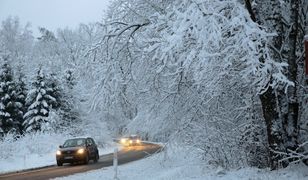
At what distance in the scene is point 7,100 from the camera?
171 feet

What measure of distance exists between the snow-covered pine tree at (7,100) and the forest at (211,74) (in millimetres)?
32769

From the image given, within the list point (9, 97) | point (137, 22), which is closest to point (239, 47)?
point (137, 22)

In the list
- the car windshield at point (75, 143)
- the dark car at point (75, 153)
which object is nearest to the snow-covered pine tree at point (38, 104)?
the car windshield at point (75, 143)

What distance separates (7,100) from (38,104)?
3.32 metres

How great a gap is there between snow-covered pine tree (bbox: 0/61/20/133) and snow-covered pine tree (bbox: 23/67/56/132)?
57.0 inches

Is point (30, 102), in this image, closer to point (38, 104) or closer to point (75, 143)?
point (38, 104)

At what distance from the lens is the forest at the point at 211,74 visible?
33.3ft

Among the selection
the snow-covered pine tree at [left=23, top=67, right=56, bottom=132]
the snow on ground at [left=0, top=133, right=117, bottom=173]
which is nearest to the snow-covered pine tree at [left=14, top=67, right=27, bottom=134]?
the snow-covered pine tree at [left=23, top=67, right=56, bottom=132]

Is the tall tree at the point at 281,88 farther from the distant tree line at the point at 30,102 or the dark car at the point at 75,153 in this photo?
the distant tree line at the point at 30,102

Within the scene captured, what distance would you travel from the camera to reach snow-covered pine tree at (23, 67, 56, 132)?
50781 mm

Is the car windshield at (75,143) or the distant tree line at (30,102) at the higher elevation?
the distant tree line at (30,102)

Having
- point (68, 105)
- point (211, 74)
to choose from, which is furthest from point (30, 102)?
point (211, 74)

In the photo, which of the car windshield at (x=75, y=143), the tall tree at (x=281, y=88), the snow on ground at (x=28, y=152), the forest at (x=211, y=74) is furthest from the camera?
the snow on ground at (x=28, y=152)

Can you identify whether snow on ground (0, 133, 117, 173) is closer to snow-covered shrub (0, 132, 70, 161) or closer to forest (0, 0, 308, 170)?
snow-covered shrub (0, 132, 70, 161)
